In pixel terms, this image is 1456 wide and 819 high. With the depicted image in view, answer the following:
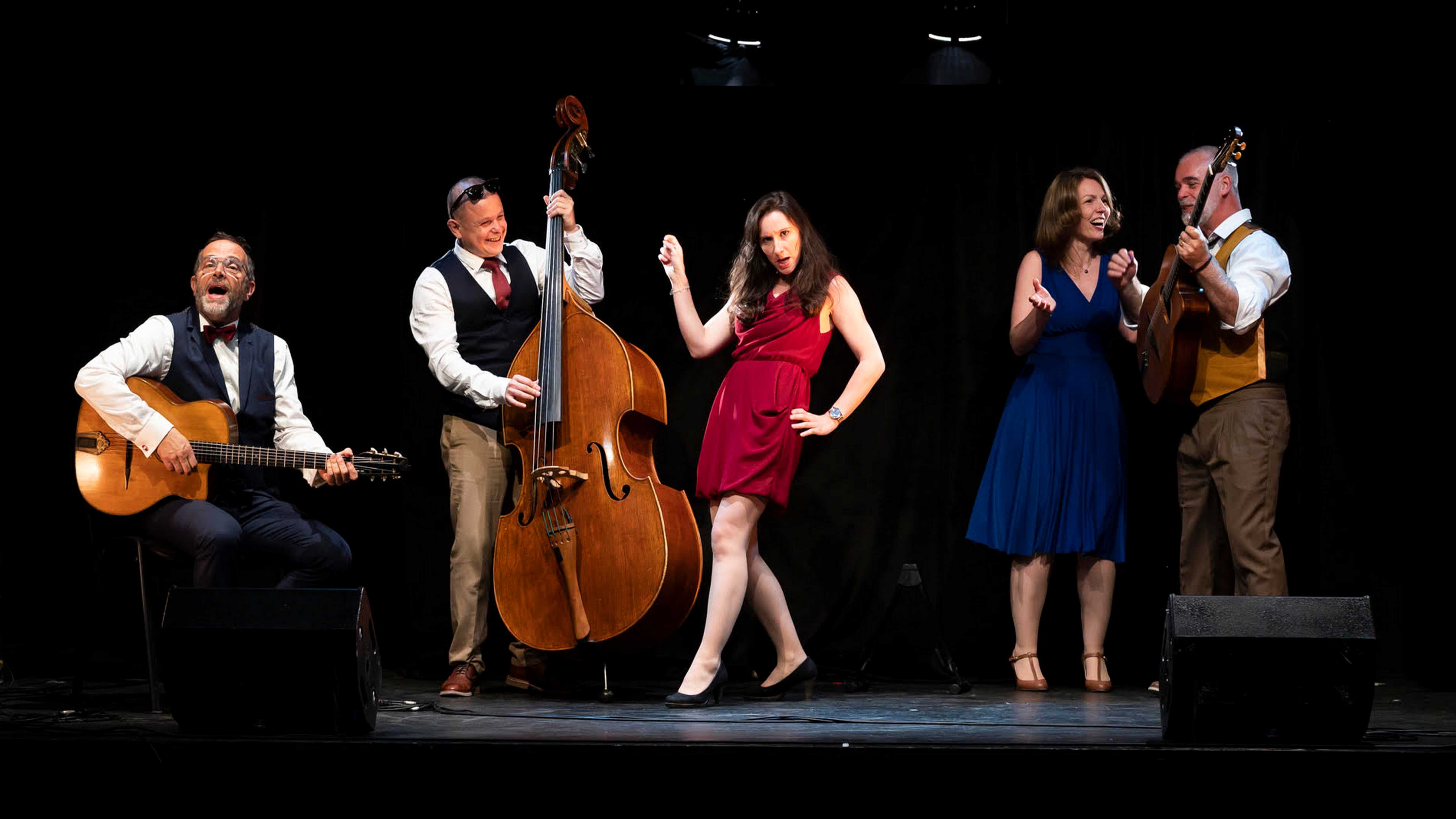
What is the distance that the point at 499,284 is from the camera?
4570mm

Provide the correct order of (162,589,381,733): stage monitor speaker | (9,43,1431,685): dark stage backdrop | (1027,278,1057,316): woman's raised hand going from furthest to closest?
(9,43,1431,685): dark stage backdrop → (1027,278,1057,316): woman's raised hand → (162,589,381,733): stage monitor speaker

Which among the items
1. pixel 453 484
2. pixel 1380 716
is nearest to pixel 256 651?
pixel 453 484

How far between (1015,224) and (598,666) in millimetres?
2438

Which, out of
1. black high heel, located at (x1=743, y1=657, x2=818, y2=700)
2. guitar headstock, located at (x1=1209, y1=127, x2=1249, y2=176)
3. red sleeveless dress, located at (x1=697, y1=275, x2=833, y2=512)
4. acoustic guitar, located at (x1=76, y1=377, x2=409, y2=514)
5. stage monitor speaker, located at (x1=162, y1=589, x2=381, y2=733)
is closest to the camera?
stage monitor speaker, located at (x1=162, y1=589, x2=381, y2=733)

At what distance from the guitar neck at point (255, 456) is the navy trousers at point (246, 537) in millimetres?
150

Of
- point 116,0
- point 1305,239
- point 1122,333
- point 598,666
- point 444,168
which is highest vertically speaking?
point 116,0

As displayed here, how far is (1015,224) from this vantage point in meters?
5.21

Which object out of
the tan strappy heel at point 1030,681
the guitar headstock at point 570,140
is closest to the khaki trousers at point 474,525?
the guitar headstock at point 570,140

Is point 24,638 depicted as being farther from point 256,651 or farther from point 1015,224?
point 1015,224

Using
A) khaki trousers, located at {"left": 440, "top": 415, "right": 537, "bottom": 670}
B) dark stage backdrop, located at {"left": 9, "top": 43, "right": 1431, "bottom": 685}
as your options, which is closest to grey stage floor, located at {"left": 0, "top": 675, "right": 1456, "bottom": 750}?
khaki trousers, located at {"left": 440, "top": 415, "right": 537, "bottom": 670}

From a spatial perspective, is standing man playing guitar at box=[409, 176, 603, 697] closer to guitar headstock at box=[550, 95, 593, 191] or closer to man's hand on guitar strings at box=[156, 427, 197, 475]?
guitar headstock at box=[550, 95, 593, 191]

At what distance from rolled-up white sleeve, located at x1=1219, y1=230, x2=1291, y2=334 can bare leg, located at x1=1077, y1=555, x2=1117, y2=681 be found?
0.94 metres

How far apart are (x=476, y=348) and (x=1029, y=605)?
215 cm

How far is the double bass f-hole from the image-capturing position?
3975 mm
